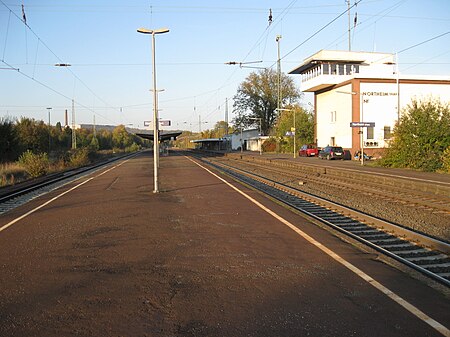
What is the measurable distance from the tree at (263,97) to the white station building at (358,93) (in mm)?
28639

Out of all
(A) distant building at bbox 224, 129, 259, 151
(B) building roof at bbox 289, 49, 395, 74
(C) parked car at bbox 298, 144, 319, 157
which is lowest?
(C) parked car at bbox 298, 144, 319, 157

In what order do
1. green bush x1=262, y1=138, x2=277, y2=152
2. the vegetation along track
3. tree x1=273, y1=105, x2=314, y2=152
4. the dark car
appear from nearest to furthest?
the vegetation along track < the dark car < tree x1=273, y1=105, x2=314, y2=152 < green bush x1=262, y1=138, x2=277, y2=152

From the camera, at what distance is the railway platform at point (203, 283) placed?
14.0 ft

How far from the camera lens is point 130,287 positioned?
17.8 feet

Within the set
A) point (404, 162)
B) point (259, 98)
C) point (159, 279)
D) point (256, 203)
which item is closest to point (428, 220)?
point (256, 203)

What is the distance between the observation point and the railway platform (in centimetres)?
426

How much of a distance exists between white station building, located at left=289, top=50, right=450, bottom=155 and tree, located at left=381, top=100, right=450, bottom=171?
13311mm

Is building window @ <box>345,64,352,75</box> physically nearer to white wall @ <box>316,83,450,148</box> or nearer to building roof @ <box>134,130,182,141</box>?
white wall @ <box>316,83,450,148</box>

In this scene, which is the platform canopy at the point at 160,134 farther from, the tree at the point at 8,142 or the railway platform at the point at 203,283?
the railway platform at the point at 203,283

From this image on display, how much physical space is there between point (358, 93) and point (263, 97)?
4266 cm

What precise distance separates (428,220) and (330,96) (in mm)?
46800

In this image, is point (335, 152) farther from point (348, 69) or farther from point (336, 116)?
point (348, 69)

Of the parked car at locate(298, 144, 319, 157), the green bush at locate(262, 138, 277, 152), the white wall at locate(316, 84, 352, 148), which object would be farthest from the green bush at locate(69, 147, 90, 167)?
the green bush at locate(262, 138, 277, 152)

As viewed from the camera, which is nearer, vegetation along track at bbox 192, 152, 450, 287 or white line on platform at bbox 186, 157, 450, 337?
white line on platform at bbox 186, 157, 450, 337
